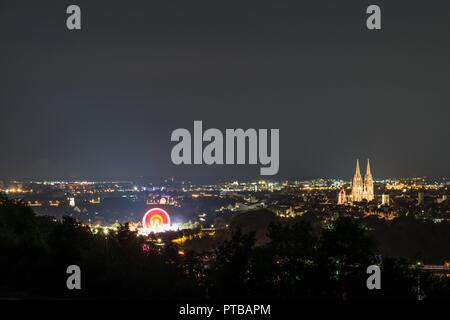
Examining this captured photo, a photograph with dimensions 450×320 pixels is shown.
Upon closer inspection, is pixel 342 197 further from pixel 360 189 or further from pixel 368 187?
pixel 368 187

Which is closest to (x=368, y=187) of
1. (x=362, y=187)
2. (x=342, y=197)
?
(x=362, y=187)

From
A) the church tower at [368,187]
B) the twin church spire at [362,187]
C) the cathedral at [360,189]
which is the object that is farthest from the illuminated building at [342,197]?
the church tower at [368,187]

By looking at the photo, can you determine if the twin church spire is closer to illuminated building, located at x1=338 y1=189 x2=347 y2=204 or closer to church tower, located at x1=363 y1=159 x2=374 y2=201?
church tower, located at x1=363 y1=159 x2=374 y2=201

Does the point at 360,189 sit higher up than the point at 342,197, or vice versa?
the point at 360,189

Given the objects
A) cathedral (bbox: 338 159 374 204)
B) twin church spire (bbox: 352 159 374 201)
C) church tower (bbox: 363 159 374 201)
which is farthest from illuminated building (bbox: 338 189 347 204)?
church tower (bbox: 363 159 374 201)

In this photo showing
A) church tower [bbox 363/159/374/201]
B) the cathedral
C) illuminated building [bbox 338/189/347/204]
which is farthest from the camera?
church tower [bbox 363/159/374/201]

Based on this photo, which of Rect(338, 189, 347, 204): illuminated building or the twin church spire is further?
the twin church spire

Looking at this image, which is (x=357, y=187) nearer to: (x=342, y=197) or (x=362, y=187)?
(x=362, y=187)

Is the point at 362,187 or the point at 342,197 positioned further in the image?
the point at 362,187

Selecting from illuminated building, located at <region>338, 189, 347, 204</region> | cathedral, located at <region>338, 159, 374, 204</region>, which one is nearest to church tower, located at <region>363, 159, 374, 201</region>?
cathedral, located at <region>338, 159, 374, 204</region>

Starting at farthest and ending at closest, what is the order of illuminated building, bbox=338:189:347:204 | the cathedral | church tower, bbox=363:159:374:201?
church tower, bbox=363:159:374:201, the cathedral, illuminated building, bbox=338:189:347:204

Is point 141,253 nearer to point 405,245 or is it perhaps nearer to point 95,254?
point 95,254
